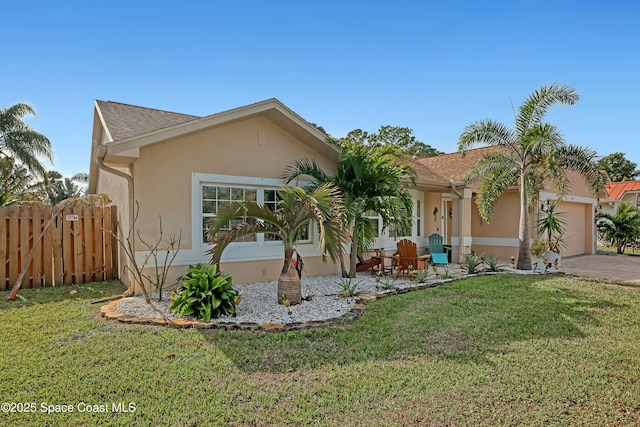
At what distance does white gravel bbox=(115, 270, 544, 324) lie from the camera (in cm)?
600

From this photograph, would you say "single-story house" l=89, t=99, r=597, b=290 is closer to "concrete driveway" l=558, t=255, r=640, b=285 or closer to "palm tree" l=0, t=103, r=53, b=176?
"concrete driveway" l=558, t=255, r=640, b=285

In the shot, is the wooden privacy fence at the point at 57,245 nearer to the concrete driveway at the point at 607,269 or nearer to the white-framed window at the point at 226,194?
the white-framed window at the point at 226,194

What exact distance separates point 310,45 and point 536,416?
39.8ft

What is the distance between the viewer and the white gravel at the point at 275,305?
6004 mm

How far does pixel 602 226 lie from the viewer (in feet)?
64.6

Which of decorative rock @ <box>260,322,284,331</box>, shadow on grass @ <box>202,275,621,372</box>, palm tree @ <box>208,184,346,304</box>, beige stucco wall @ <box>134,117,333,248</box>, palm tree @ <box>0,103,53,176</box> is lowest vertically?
shadow on grass @ <box>202,275,621,372</box>

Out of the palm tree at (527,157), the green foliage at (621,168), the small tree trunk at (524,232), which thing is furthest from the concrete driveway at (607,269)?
the green foliage at (621,168)

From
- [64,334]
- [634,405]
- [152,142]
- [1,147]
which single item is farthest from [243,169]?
[1,147]

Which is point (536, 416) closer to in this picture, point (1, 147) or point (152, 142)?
point (152, 142)

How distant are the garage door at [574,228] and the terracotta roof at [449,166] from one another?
15.7 feet

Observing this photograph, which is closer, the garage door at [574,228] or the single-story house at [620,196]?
the garage door at [574,228]

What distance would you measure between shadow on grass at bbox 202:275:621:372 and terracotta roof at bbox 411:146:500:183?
5.93 metres

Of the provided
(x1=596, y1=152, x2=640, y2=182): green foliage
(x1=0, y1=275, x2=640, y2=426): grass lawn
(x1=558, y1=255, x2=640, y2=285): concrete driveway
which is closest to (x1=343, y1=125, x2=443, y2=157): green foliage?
(x1=596, y1=152, x2=640, y2=182): green foliage

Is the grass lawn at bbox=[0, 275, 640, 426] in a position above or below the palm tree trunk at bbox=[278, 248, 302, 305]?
below
